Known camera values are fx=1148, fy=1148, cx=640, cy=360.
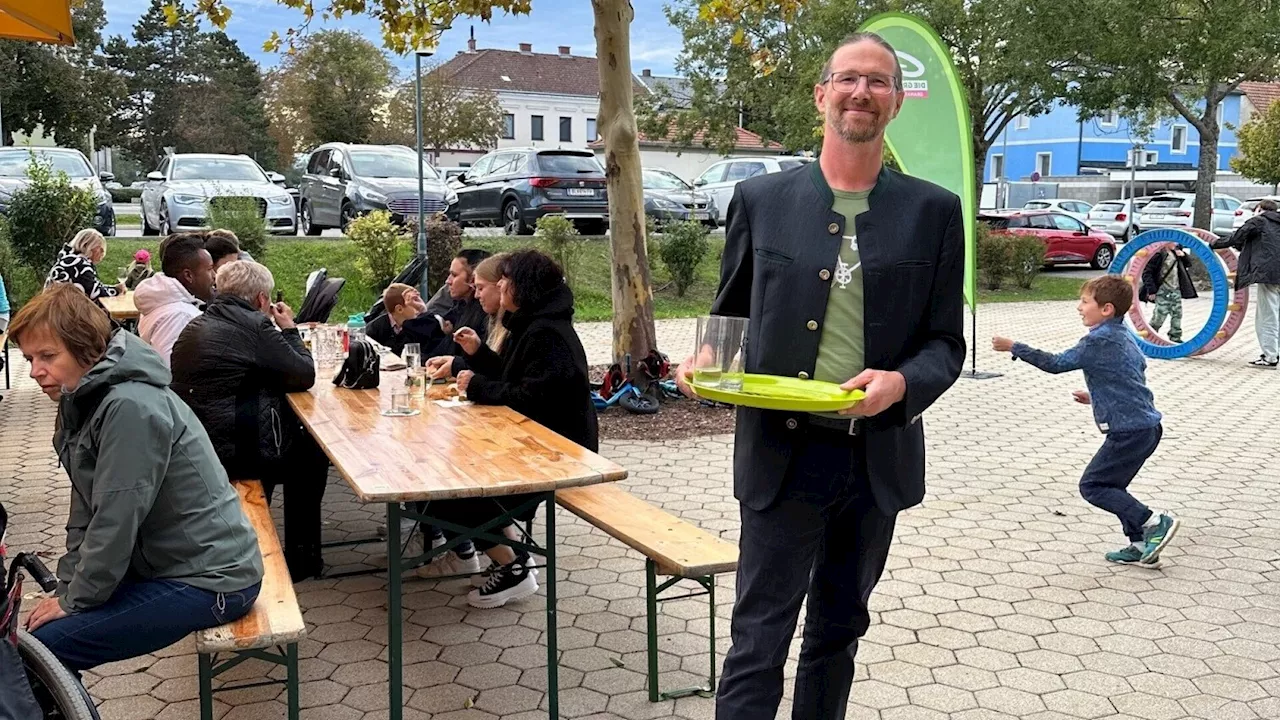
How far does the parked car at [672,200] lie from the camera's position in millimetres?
20516

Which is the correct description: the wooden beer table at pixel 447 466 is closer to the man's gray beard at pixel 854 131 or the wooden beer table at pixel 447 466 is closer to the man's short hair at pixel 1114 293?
the man's gray beard at pixel 854 131

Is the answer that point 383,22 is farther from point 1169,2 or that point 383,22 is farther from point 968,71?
point 968,71

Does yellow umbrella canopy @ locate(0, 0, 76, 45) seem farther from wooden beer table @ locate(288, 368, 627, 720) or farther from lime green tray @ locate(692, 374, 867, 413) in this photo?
lime green tray @ locate(692, 374, 867, 413)

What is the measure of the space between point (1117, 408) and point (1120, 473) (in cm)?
31

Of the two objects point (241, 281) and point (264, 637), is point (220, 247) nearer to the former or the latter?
point (241, 281)

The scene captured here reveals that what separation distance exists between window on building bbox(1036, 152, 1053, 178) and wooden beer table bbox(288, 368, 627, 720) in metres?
62.2

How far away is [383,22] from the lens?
33.8ft

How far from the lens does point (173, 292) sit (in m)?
6.25

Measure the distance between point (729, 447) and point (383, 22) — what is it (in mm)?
5077

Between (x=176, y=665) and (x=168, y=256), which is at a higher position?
(x=168, y=256)

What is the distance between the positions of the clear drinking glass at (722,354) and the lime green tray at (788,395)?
3 cm

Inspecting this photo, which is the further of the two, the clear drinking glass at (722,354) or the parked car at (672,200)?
the parked car at (672,200)

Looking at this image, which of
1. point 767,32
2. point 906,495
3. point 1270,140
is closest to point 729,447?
point 906,495

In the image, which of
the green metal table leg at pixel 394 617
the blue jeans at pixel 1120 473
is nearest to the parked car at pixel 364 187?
the blue jeans at pixel 1120 473
